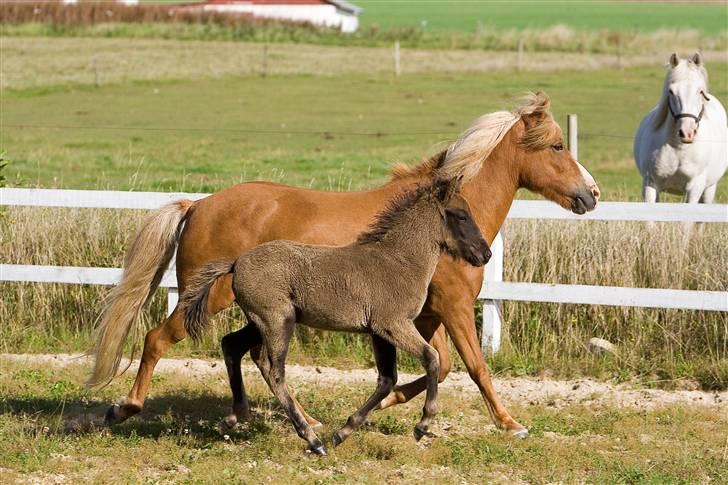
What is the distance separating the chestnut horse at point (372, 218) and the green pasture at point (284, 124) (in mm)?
5090

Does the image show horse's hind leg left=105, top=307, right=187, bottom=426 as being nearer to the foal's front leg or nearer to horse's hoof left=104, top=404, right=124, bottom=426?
horse's hoof left=104, top=404, right=124, bottom=426

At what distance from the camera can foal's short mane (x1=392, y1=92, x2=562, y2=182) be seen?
272 inches

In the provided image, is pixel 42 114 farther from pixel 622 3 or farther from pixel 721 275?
Result: pixel 622 3

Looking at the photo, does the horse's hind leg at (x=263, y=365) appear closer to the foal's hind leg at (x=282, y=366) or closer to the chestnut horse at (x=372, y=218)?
the chestnut horse at (x=372, y=218)

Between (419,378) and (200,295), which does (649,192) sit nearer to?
(419,378)

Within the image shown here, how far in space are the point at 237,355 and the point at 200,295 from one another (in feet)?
1.68

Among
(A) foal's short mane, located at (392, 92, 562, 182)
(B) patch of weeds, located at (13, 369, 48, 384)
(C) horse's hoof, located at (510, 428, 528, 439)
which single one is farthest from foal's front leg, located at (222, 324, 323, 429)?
(B) patch of weeds, located at (13, 369, 48, 384)

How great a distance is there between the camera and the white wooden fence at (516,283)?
8.23m

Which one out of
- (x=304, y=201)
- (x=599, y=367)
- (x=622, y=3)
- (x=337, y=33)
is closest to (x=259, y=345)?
(x=304, y=201)

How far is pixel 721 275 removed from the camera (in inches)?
346

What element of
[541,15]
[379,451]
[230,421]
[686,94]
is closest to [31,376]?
[230,421]

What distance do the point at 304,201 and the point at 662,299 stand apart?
2.95m

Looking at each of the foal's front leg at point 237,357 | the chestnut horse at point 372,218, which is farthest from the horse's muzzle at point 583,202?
the foal's front leg at point 237,357

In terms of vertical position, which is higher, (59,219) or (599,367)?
(59,219)
